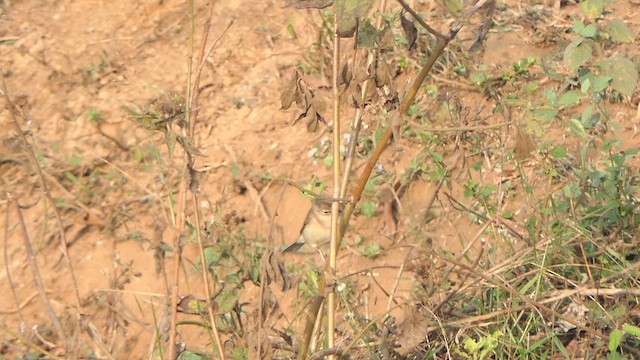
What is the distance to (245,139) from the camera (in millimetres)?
3744

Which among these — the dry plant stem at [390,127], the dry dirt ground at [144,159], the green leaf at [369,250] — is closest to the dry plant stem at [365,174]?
the dry plant stem at [390,127]

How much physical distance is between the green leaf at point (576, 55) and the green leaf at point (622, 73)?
6 cm

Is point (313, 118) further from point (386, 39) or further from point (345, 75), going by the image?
point (386, 39)

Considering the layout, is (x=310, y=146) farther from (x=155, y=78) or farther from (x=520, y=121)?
(x=520, y=121)

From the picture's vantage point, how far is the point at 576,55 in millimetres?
1928

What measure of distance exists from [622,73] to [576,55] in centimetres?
12

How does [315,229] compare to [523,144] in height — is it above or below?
below

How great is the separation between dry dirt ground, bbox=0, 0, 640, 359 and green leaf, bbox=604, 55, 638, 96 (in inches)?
44.5

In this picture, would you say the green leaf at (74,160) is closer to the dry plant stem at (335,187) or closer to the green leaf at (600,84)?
the dry plant stem at (335,187)

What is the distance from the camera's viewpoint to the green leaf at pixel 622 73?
1851mm

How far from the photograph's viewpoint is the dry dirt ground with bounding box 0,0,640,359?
316 centimetres

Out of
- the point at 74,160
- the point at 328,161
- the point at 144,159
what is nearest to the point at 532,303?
the point at 328,161

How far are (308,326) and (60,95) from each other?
2514 millimetres

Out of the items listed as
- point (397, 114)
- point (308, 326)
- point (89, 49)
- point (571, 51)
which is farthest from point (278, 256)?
point (89, 49)
